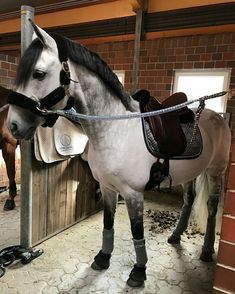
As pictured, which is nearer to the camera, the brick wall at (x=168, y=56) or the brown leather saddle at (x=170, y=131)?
the brown leather saddle at (x=170, y=131)

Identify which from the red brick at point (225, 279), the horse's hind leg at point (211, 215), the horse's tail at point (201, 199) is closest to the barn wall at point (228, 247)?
the red brick at point (225, 279)

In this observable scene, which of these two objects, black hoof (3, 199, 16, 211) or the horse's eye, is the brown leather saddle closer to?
the horse's eye

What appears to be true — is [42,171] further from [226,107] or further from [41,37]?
[226,107]

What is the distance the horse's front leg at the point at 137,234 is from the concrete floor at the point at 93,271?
6 cm

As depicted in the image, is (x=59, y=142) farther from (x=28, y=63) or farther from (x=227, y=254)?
(x=227, y=254)

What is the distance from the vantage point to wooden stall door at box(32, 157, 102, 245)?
2.01m

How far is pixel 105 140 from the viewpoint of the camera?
56.2 inches

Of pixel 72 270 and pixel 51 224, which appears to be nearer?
pixel 72 270

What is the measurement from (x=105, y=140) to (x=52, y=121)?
0.32 metres

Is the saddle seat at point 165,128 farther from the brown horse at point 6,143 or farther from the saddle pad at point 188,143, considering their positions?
the brown horse at point 6,143

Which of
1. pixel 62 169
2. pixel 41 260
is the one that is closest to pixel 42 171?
pixel 62 169

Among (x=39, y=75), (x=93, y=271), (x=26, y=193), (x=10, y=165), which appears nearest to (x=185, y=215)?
(x=93, y=271)

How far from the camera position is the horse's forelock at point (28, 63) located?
3.66 feet

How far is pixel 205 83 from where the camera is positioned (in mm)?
3156
